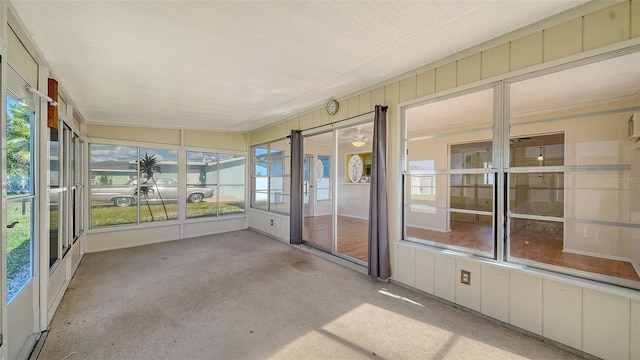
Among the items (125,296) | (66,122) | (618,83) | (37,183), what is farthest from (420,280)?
(66,122)

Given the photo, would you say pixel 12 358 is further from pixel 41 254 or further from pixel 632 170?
pixel 632 170

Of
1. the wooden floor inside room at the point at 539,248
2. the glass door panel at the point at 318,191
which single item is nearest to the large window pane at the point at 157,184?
the glass door panel at the point at 318,191

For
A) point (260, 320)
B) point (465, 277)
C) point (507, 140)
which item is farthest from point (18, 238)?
point (507, 140)

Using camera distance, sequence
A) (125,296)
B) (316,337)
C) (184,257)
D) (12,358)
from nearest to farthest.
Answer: (12,358), (316,337), (125,296), (184,257)

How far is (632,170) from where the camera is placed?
1799mm

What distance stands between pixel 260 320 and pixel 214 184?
440 cm

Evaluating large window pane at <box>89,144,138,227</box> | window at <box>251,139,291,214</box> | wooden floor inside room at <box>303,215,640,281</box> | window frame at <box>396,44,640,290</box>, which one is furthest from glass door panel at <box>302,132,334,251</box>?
large window pane at <box>89,144,138,227</box>

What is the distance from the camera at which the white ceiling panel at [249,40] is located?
5.66ft

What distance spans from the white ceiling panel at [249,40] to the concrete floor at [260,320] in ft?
8.22

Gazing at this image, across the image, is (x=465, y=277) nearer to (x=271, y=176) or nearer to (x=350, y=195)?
(x=271, y=176)

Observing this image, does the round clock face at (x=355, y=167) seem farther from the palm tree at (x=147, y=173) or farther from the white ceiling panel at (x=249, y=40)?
the palm tree at (x=147, y=173)

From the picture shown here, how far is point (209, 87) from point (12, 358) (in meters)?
2.96

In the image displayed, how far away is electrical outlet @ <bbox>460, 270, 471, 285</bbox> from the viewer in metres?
2.39

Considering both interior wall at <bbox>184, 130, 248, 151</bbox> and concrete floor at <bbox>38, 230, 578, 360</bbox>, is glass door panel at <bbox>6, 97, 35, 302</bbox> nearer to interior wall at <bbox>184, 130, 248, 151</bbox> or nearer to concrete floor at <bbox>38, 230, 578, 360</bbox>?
concrete floor at <bbox>38, 230, 578, 360</bbox>
